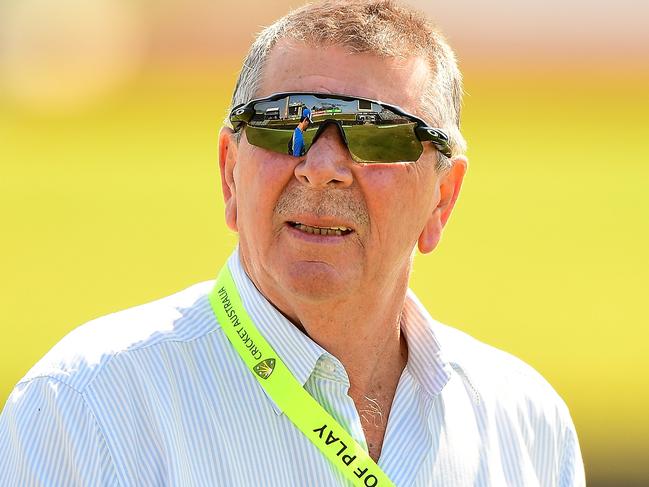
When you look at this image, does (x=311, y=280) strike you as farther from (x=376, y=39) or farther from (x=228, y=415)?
(x=376, y=39)

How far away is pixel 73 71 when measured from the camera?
6.18 m

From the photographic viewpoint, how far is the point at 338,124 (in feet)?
7.98

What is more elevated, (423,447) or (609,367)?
(423,447)

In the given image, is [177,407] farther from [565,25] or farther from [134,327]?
[565,25]

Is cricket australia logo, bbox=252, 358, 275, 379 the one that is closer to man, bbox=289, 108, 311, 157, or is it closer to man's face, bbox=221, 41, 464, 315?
man's face, bbox=221, 41, 464, 315

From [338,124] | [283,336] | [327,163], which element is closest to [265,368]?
[283,336]

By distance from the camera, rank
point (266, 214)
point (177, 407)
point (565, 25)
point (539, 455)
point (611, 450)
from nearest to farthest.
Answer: point (177, 407) → point (266, 214) → point (539, 455) → point (611, 450) → point (565, 25)

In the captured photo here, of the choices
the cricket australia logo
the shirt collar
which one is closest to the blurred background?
the shirt collar

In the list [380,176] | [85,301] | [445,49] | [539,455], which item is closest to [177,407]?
[380,176]

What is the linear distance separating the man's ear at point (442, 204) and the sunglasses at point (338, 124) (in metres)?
0.24

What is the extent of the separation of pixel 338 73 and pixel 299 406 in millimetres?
831

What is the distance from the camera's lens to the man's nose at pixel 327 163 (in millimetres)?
2375

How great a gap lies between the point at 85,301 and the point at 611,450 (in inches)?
128

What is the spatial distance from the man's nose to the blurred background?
3603 mm
